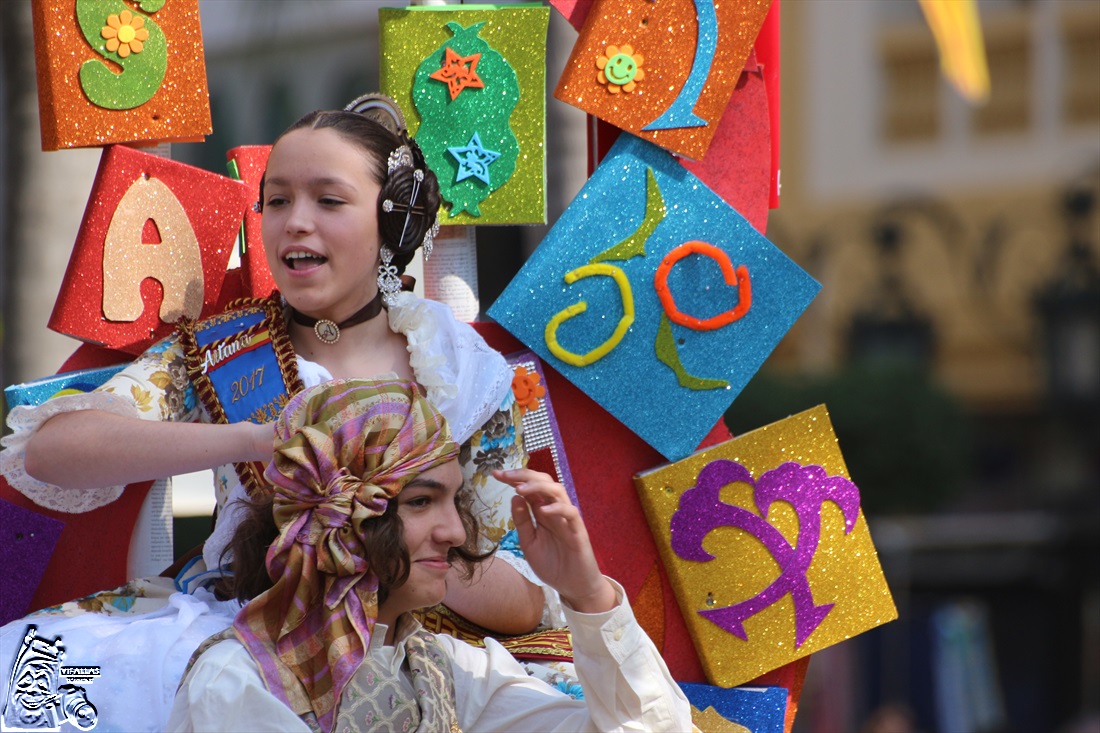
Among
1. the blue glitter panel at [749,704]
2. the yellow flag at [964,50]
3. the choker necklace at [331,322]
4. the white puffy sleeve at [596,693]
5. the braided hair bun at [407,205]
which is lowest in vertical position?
the blue glitter panel at [749,704]

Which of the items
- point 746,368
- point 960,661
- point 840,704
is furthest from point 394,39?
point 960,661

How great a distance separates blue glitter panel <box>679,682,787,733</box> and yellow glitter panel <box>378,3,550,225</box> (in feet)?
3.43

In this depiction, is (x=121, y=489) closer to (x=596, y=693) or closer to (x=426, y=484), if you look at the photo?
(x=426, y=484)

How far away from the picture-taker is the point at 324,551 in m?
2.05

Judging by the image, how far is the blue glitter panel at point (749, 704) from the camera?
3021 millimetres

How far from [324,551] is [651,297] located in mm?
1221

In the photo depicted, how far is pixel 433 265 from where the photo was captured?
126 inches

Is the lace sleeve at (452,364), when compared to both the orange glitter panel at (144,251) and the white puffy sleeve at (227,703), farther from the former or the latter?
the white puffy sleeve at (227,703)

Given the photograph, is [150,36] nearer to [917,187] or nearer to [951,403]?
[951,403]

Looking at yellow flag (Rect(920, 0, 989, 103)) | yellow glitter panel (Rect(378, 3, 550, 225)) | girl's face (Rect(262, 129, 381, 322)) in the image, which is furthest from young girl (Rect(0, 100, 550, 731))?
yellow flag (Rect(920, 0, 989, 103))

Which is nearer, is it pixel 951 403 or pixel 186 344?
pixel 186 344

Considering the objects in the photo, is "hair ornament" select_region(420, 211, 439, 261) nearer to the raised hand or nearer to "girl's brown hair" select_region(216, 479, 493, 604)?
"girl's brown hair" select_region(216, 479, 493, 604)

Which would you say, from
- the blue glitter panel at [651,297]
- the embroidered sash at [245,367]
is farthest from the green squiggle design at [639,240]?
the embroidered sash at [245,367]

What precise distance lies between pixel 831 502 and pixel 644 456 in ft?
1.30
